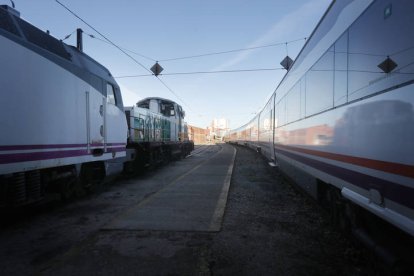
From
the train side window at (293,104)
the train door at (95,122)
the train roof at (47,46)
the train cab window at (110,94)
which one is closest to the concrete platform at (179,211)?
the train door at (95,122)

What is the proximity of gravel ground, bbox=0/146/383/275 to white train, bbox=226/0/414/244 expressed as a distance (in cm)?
58

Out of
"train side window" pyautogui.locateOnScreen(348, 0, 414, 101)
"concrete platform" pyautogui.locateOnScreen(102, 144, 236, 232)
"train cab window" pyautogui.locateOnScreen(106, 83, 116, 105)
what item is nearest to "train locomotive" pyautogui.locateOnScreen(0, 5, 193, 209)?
"train cab window" pyautogui.locateOnScreen(106, 83, 116, 105)

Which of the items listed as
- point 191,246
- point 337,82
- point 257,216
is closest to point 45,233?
point 191,246

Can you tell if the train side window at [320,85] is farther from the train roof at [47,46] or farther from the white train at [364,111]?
the train roof at [47,46]

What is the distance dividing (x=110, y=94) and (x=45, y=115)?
3.64 meters

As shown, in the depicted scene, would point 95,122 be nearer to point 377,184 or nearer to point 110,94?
point 110,94

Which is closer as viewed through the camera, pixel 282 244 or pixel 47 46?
pixel 282 244

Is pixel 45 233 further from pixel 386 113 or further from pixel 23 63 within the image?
pixel 386 113

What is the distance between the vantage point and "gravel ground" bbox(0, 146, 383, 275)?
4363mm

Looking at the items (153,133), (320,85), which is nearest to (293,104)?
(320,85)

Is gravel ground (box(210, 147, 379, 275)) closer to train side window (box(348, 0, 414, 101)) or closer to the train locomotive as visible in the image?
train side window (box(348, 0, 414, 101))

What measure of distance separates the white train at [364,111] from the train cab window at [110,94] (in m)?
5.31

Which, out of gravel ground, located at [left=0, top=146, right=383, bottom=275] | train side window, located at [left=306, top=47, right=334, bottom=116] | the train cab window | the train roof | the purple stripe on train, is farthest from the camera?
the train cab window

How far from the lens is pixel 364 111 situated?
3697mm
